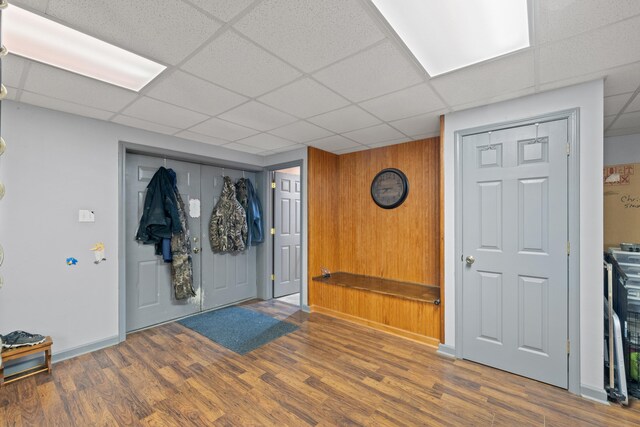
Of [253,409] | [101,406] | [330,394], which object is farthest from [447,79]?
[101,406]

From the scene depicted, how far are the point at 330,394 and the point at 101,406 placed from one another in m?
1.68

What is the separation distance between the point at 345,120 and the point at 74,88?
232 centimetres

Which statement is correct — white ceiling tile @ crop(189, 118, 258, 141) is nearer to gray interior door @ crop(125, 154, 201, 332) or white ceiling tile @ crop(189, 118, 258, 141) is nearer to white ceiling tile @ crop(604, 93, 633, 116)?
gray interior door @ crop(125, 154, 201, 332)

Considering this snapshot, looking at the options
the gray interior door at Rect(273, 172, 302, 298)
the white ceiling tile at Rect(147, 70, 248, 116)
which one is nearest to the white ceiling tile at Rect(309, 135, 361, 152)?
the gray interior door at Rect(273, 172, 302, 298)

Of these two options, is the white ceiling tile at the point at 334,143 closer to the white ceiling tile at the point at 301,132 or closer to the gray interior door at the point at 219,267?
the white ceiling tile at the point at 301,132

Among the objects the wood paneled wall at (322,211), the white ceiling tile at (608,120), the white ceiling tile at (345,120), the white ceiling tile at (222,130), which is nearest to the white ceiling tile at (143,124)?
the white ceiling tile at (222,130)

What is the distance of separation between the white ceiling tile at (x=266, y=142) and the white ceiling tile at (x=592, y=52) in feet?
8.82

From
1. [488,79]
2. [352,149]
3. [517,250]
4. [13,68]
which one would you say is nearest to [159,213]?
[13,68]

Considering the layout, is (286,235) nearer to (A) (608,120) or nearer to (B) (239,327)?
(B) (239,327)

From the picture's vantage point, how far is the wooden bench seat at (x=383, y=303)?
10.7 ft

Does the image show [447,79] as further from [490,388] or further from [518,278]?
[490,388]

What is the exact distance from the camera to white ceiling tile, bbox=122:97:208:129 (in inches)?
110

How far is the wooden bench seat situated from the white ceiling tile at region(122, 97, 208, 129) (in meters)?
2.52

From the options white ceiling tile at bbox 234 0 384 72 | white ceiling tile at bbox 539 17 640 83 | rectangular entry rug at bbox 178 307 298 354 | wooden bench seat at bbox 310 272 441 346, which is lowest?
rectangular entry rug at bbox 178 307 298 354
